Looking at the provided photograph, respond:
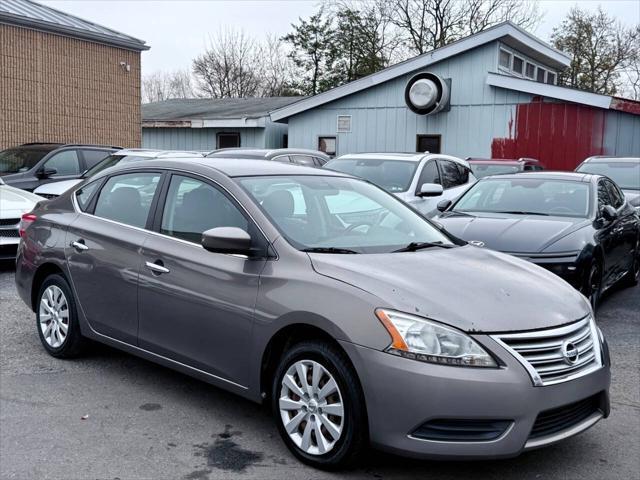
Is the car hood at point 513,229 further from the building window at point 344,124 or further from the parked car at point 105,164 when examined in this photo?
the building window at point 344,124

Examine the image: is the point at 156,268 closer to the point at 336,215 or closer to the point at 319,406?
the point at 336,215

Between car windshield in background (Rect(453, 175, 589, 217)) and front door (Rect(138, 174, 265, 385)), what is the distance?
4.26 m

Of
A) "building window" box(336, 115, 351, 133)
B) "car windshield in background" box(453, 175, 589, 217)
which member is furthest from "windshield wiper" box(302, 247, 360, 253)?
"building window" box(336, 115, 351, 133)

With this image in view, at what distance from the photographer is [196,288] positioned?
4.15 meters

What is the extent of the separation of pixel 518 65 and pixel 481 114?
3.22 meters

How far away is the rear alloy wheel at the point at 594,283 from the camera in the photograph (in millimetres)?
6661

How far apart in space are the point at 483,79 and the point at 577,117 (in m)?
2.73

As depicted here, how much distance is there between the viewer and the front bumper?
10.4ft

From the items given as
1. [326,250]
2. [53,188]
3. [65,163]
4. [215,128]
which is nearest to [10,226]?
[53,188]

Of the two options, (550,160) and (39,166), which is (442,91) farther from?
(39,166)

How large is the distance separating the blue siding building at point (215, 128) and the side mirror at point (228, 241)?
2014cm

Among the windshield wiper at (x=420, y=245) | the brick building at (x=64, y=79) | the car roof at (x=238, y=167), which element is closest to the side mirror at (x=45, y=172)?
the brick building at (x=64, y=79)

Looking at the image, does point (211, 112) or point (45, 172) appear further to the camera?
point (211, 112)

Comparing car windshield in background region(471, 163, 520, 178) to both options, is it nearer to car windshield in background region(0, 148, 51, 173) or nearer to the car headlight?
car windshield in background region(0, 148, 51, 173)
